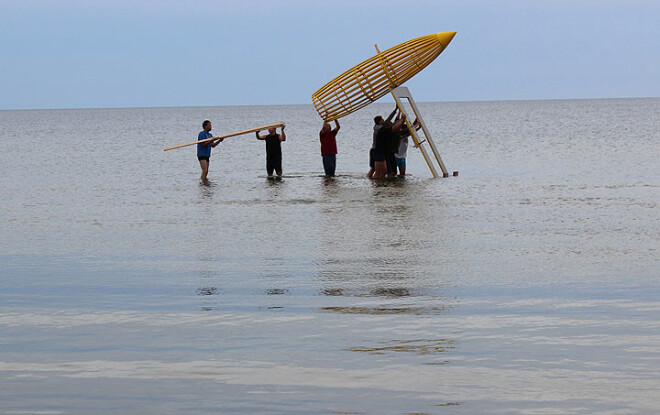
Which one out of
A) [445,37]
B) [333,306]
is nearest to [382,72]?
[445,37]

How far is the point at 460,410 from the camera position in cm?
522

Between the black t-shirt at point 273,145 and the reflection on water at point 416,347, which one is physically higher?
the black t-shirt at point 273,145

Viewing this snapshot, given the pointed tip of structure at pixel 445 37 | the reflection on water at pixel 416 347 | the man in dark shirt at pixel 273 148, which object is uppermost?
the pointed tip of structure at pixel 445 37

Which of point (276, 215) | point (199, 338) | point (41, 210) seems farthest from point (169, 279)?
point (41, 210)

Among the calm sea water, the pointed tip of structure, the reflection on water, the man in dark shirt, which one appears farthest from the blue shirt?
the reflection on water

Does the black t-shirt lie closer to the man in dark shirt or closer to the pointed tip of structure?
the man in dark shirt

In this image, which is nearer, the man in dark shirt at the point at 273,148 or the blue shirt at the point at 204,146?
the blue shirt at the point at 204,146

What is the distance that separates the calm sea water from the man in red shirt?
5.38 meters

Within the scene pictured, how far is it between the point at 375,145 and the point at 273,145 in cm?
269

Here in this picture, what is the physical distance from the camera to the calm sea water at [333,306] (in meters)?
5.61

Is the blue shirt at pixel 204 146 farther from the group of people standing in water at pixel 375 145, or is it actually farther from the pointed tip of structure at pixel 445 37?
the pointed tip of structure at pixel 445 37

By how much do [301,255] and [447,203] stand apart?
21.8ft

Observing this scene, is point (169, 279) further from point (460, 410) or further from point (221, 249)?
point (460, 410)

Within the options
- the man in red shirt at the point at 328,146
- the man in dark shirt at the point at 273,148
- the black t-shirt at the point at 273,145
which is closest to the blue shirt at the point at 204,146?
the man in dark shirt at the point at 273,148
